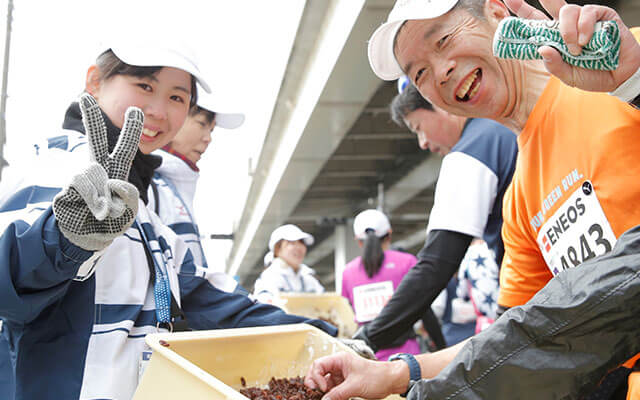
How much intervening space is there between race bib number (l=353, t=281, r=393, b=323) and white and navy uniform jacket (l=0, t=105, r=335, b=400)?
9.11 ft

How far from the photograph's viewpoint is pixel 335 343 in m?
1.48

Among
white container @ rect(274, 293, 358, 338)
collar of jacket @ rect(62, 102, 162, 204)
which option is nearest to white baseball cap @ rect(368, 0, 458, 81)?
collar of jacket @ rect(62, 102, 162, 204)

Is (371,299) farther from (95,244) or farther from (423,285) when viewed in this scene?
(95,244)

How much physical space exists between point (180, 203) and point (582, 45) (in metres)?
1.59

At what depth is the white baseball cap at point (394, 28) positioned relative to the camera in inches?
58.6

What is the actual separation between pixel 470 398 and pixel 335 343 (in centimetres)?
65

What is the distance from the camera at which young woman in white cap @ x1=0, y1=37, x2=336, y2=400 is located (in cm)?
100

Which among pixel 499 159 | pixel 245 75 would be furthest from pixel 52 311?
pixel 245 75

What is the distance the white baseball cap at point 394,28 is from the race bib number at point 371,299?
258cm

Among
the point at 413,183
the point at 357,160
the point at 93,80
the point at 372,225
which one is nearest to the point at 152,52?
the point at 93,80

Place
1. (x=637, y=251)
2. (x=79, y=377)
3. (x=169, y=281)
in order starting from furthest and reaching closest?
(x=169, y=281)
(x=79, y=377)
(x=637, y=251)

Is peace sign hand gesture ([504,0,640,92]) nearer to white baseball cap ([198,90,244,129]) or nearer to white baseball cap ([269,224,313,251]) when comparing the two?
white baseball cap ([198,90,244,129])

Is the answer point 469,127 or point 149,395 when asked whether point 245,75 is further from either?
point 149,395

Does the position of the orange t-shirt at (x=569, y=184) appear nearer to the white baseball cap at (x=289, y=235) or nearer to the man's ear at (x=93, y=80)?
the man's ear at (x=93, y=80)
